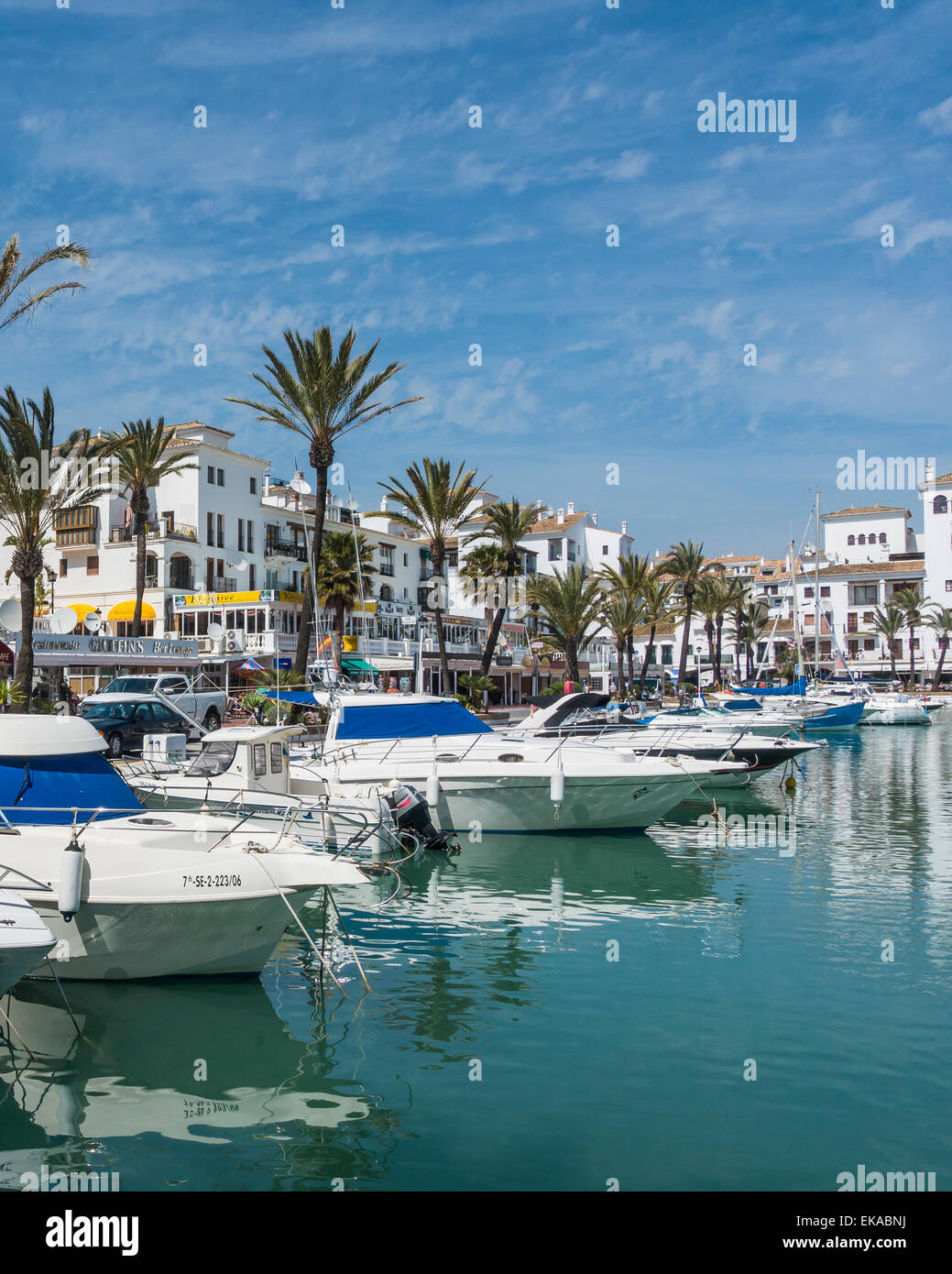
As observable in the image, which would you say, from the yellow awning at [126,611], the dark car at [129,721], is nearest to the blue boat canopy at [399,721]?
the dark car at [129,721]

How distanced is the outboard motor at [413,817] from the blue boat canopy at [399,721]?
4.09 metres

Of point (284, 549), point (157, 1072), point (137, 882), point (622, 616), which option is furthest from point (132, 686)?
point (622, 616)

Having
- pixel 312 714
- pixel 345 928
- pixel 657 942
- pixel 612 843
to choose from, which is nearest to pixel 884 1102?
pixel 657 942

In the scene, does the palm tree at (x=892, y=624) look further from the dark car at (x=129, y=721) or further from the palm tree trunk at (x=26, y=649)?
the palm tree trunk at (x=26, y=649)

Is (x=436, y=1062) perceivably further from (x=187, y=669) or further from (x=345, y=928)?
(x=187, y=669)

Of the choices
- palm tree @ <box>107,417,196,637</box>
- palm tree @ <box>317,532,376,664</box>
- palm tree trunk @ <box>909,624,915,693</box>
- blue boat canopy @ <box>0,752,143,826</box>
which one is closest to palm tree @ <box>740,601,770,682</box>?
palm tree trunk @ <box>909,624,915,693</box>

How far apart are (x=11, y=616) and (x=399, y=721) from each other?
16.7m

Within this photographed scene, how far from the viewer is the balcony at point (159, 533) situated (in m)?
53.9

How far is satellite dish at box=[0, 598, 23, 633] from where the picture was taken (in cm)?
3212

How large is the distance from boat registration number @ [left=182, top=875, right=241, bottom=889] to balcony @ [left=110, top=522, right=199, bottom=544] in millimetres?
45966

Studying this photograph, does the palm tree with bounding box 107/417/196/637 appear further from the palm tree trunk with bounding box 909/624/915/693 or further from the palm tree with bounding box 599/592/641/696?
the palm tree trunk with bounding box 909/624/915/693

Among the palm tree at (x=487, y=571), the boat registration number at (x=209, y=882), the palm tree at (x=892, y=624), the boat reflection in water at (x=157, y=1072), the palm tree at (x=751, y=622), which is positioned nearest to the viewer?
the boat reflection in water at (x=157, y=1072)
